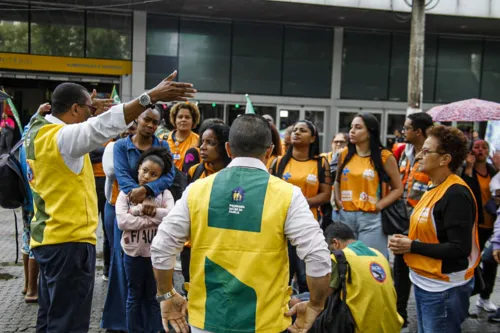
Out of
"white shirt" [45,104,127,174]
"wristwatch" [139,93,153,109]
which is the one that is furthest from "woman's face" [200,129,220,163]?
"wristwatch" [139,93,153,109]

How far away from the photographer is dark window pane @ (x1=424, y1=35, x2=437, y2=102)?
22.2 m

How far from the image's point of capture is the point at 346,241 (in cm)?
449

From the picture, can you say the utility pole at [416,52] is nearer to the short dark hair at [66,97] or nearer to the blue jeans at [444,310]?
the blue jeans at [444,310]

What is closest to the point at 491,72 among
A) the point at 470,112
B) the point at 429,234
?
the point at 470,112

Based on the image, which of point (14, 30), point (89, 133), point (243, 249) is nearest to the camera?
point (243, 249)

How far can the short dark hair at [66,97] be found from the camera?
3930 millimetres

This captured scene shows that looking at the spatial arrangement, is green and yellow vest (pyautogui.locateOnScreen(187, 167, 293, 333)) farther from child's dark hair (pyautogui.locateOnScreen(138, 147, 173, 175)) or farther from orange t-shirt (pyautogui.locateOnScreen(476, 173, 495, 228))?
orange t-shirt (pyautogui.locateOnScreen(476, 173, 495, 228))

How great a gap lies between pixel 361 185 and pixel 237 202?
316 centimetres

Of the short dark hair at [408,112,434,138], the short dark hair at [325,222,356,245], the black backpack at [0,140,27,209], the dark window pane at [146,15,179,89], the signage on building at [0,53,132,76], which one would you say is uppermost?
the dark window pane at [146,15,179,89]

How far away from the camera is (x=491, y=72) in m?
22.9

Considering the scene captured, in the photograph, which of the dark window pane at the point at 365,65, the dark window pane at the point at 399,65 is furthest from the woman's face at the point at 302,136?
the dark window pane at the point at 399,65

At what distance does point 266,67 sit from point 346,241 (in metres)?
17.0

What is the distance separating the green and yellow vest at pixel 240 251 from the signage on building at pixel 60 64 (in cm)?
1769

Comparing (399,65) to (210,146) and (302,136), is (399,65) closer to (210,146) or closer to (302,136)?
(302,136)
